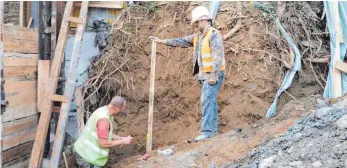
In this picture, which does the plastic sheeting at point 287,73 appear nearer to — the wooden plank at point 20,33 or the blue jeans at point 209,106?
the blue jeans at point 209,106

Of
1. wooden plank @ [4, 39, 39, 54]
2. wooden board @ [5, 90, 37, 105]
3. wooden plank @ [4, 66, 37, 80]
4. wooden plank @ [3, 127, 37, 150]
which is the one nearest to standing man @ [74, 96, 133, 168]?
wooden plank @ [3, 127, 37, 150]

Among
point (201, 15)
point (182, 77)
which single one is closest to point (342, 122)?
point (201, 15)

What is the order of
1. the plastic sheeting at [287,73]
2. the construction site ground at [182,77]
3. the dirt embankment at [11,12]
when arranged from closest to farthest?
the plastic sheeting at [287,73], the construction site ground at [182,77], the dirt embankment at [11,12]

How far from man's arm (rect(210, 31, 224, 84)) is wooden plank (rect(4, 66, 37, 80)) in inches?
85.6

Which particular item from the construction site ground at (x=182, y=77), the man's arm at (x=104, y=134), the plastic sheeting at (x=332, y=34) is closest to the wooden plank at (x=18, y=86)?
the construction site ground at (x=182, y=77)

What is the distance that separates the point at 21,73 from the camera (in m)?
4.50

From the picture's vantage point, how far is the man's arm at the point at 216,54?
4406 mm

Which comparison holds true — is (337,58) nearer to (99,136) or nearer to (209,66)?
(209,66)

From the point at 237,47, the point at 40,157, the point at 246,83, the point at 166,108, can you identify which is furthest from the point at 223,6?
the point at 40,157

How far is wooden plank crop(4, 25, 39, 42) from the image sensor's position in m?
4.23

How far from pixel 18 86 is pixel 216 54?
7.53 feet

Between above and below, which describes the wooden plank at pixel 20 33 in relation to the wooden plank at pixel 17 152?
above

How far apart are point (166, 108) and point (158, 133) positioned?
0.38 meters

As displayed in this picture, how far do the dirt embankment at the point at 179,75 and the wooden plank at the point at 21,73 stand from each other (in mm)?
987
